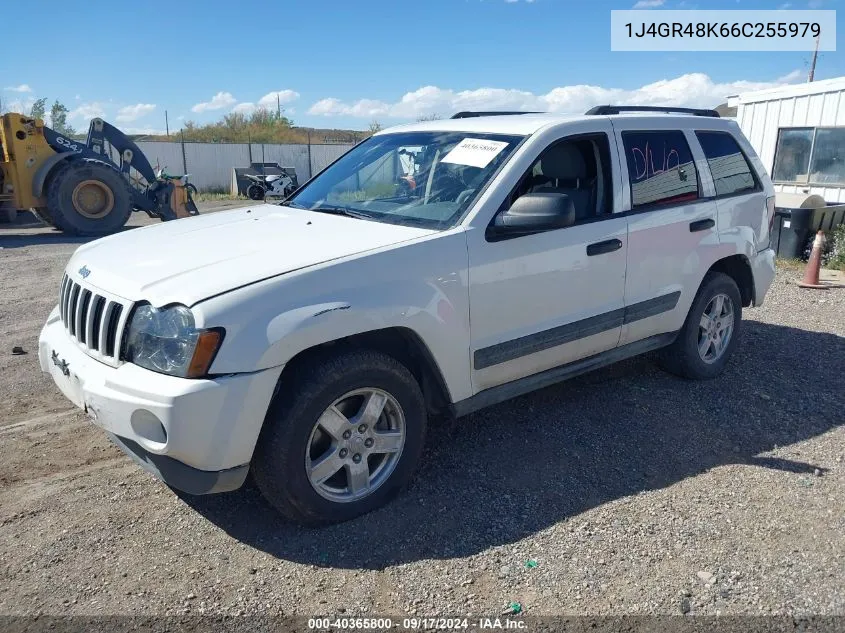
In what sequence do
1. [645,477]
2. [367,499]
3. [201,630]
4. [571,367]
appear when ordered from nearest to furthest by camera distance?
[201,630] < [367,499] < [645,477] < [571,367]

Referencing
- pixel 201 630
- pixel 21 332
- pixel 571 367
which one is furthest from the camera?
pixel 21 332

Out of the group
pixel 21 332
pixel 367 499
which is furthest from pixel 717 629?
pixel 21 332

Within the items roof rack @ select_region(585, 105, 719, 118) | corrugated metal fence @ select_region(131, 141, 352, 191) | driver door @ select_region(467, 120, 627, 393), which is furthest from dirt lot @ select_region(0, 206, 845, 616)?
corrugated metal fence @ select_region(131, 141, 352, 191)

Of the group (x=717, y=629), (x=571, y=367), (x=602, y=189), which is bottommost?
(x=717, y=629)

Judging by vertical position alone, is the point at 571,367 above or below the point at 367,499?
above

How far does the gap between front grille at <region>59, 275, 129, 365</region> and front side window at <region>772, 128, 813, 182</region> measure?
12440 mm

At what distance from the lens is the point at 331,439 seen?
126 inches

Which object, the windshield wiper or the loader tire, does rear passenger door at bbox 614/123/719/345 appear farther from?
the loader tire

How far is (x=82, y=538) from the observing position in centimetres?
315

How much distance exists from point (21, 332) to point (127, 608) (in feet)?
15.1

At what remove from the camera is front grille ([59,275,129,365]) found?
116 inches

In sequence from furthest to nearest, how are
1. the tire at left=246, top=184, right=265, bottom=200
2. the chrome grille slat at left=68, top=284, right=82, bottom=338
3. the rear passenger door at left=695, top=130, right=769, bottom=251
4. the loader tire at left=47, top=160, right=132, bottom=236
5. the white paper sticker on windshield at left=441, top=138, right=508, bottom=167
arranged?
the tire at left=246, top=184, right=265, bottom=200, the loader tire at left=47, top=160, right=132, bottom=236, the rear passenger door at left=695, top=130, right=769, bottom=251, the white paper sticker on windshield at left=441, top=138, right=508, bottom=167, the chrome grille slat at left=68, top=284, right=82, bottom=338

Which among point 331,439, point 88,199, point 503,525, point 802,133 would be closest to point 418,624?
point 503,525

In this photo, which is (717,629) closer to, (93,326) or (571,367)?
(571,367)
